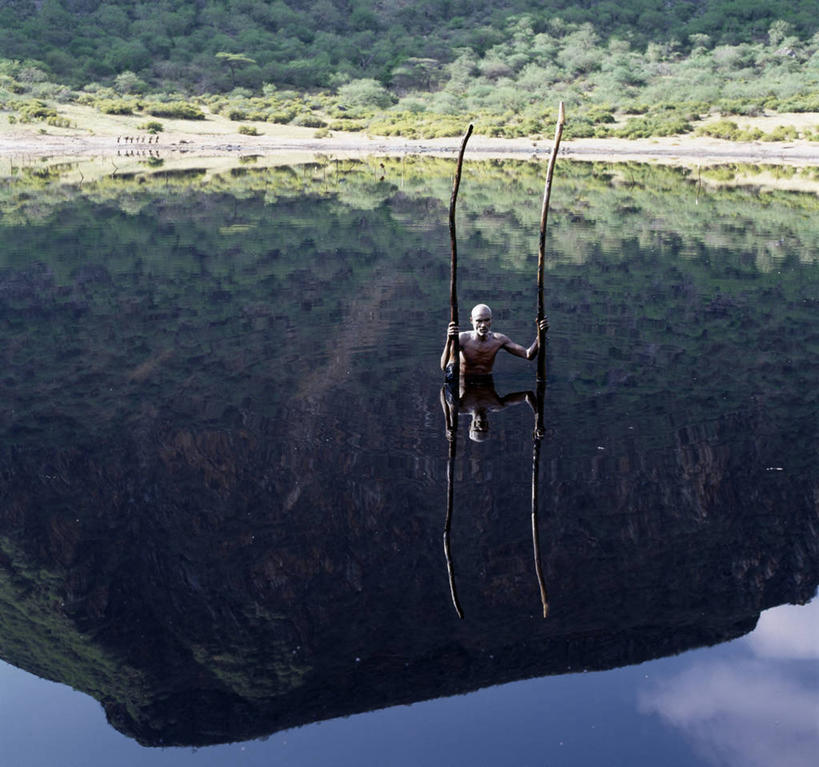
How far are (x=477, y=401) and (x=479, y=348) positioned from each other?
702mm

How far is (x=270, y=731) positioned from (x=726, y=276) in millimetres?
17125

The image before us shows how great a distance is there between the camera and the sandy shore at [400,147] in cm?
5631

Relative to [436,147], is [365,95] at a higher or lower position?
higher

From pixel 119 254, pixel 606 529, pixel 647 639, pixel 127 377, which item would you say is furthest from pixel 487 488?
pixel 119 254

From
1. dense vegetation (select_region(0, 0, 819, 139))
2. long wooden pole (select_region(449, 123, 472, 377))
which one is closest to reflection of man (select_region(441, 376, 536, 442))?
long wooden pole (select_region(449, 123, 472, 377))

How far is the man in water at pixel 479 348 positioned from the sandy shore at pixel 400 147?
44932 mm

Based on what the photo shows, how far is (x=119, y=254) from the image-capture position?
950 inches

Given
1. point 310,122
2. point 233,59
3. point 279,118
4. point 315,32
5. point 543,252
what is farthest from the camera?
point 315,32

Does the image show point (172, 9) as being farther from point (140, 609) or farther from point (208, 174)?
point (140, 609)

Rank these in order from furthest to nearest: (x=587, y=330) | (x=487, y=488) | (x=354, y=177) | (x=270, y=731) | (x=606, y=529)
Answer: (x=354, y=177) < (x=587, y=330) < (x=487, y=488) < (x=606, y=529) < (x=270, y=731)

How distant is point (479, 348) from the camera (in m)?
12.7

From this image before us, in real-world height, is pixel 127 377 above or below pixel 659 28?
below

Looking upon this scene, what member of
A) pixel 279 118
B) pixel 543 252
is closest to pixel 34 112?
pixel 279 118

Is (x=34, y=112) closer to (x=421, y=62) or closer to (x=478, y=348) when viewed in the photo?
(x=421, y=62)
